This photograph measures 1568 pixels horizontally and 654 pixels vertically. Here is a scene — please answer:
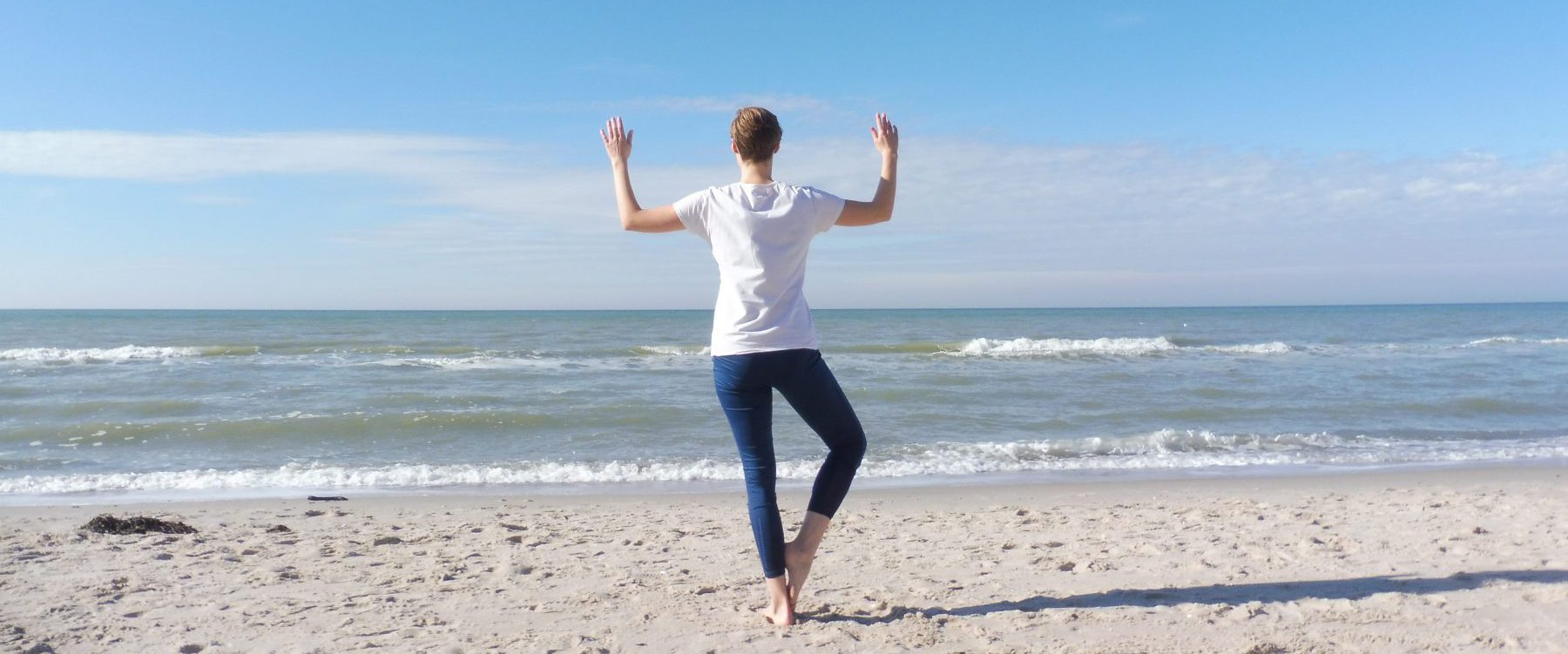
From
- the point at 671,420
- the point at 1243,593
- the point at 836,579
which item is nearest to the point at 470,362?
the point at 671,420

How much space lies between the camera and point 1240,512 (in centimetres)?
585

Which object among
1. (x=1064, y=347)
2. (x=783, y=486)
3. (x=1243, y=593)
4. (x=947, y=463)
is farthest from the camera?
(x=1064, y=347)

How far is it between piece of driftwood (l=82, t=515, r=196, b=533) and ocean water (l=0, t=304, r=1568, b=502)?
7.02 feet

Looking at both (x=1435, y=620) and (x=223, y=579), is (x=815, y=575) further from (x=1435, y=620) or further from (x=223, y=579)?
(x=223, y=579)

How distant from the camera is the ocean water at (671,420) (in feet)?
27.6

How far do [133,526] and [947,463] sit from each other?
603 centimetres

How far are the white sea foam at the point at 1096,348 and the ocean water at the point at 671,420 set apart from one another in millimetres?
2361

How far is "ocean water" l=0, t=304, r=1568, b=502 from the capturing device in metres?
8.41

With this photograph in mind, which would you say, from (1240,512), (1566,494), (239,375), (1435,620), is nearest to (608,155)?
(1435,620)

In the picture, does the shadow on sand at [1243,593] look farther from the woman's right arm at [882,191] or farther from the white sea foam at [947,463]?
the white sea foam at [947,463]

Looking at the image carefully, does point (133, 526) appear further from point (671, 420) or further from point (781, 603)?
point (671, 420)

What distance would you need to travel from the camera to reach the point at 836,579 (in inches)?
161

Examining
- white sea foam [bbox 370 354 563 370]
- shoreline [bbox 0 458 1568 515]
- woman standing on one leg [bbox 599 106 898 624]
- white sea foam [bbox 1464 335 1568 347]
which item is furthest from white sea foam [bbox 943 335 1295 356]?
woman standing on one leg [bbox 599 106 898 624]

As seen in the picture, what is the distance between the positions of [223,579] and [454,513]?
6.98 feet
